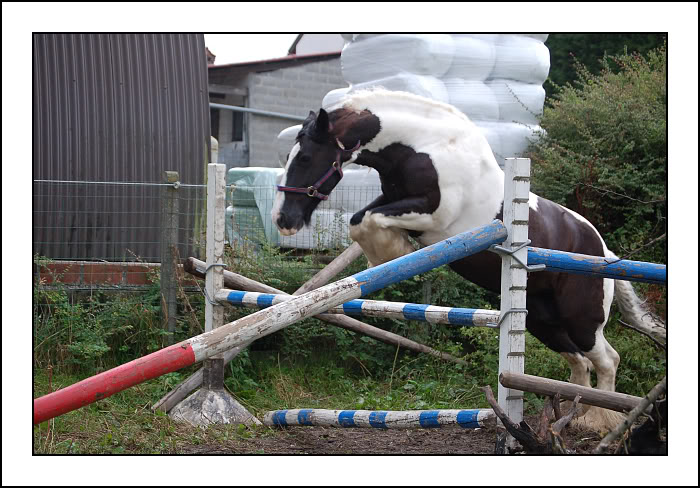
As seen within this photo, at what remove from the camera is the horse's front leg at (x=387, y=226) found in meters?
3.86

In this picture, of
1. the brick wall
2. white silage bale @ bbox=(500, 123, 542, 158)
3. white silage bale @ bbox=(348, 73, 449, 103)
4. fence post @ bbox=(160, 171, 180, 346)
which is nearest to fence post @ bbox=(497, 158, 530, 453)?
fence post @ bbox=(160, 171, 180, 346)

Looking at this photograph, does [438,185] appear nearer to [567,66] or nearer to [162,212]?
[162,212]

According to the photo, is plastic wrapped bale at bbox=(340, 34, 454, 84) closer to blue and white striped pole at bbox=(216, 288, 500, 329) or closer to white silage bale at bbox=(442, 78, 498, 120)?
white silage bale at bbox=(442, 78, 498, 120)

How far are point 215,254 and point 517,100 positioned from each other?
4807mm

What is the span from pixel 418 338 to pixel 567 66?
11.3m

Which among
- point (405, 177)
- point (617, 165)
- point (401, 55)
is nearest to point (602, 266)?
point (405, 177)

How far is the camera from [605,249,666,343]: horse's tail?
4.41 meters

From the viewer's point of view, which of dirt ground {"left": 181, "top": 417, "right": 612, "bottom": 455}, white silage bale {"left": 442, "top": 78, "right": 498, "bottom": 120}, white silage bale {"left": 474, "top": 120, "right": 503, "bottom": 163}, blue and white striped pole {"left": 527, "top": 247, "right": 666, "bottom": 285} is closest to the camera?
blue and white striped pole {"left": 527, "top": 247, "right": 666, "bottom": 285}

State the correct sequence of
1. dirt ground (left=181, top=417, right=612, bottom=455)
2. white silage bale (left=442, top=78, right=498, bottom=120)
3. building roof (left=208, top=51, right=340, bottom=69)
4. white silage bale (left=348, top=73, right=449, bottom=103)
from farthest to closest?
building roof (left=208, top=51, right=340, bottom=69), white silage bale (left=442, top=78, right=498, bottom=120), white silage bale (left=348, top=73, right=449, bottom=103), dirt ground (left=181, top=417, right=612, bottom=455)

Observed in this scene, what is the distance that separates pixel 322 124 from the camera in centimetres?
393

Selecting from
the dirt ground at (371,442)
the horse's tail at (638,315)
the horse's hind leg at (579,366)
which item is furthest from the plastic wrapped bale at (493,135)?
the dirt ground at (371,442)

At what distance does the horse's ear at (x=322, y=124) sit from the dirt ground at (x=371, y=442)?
1.61m

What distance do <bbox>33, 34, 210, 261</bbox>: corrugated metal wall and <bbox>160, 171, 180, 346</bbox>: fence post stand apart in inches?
17.5

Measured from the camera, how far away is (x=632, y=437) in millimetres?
2809
